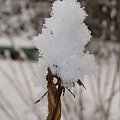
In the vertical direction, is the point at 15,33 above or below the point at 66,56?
above

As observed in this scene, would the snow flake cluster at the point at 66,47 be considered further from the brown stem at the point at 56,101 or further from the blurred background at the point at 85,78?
the blurred background at the point at 85,78

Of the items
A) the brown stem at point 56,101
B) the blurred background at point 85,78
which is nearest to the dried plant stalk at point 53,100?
the brown stem at point 56,101

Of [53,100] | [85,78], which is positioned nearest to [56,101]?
[53,100]

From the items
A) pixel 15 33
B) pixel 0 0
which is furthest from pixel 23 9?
pixel 15 33

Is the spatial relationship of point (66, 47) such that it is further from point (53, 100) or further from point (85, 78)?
point (85, 78)

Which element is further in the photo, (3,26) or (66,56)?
(3,26)

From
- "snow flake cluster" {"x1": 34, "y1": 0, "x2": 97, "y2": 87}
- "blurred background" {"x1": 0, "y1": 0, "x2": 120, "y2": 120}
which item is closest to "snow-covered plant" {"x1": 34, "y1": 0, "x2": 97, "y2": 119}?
"snow flake cluster" {"x1": 34, "y1": 0, "x2": 97, "y2": 87}

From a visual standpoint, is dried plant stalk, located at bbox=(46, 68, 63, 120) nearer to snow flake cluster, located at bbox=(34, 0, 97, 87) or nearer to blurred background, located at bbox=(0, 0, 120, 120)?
snow flake cluster, located at bbox=(34, 0, 97, 87)

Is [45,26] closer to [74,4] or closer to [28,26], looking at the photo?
[74,4]
